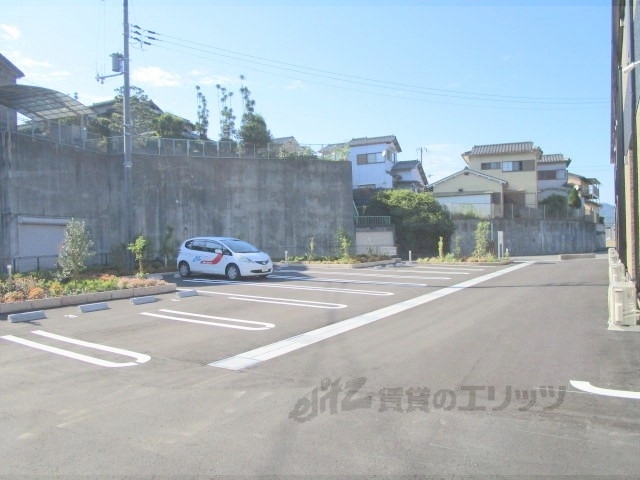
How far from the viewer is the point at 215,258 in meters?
18.1

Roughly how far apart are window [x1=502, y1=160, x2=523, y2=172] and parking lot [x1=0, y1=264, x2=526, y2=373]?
34.0m

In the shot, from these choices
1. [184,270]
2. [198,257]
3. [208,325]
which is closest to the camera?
[208,325]

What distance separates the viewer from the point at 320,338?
7777mm

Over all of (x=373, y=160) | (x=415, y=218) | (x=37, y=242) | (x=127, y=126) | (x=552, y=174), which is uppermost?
(x=373, y=160)

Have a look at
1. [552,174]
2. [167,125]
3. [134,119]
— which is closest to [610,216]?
[552,174]

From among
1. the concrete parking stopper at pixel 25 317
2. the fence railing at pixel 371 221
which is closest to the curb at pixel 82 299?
the concrete parking stopper at pixel 25 317

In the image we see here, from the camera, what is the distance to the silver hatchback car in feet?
57.2

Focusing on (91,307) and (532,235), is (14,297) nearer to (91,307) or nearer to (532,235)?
(91,307)

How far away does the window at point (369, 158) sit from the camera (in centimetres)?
4666

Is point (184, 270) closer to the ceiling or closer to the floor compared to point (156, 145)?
closer to the floor

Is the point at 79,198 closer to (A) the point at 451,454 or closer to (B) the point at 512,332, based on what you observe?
(B) the point at 512,332

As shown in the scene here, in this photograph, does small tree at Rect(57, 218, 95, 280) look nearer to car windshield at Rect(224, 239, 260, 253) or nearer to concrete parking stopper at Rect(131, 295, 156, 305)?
concrete parking stopper at Rect(131, 295, 156, 305)

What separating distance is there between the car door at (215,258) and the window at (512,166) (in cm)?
3527

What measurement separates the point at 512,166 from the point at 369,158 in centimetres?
1314
